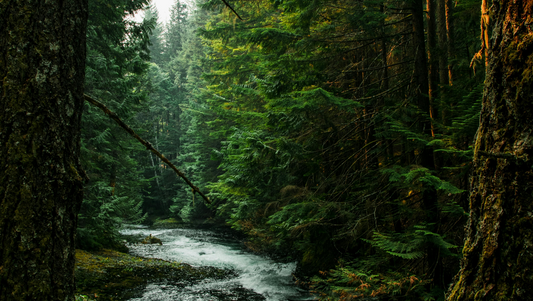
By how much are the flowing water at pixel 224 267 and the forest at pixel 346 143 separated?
3.58ft

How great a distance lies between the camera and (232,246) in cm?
1559

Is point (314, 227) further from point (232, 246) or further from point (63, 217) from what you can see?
point (232, 246)

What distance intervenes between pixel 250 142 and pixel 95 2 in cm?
761

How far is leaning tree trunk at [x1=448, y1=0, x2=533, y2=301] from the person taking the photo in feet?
4.33

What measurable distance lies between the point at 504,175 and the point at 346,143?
5.54 m

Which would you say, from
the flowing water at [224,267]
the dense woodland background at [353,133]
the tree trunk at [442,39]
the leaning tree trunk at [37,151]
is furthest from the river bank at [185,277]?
the tree trunk at [442,39]

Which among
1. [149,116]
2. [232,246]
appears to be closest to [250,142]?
[232,246]

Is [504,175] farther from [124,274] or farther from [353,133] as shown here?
[124,274]

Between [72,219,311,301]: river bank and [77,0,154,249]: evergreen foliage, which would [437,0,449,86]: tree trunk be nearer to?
[72,219,311,301]: river bank

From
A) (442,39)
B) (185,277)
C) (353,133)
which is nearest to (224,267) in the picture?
(185,277)

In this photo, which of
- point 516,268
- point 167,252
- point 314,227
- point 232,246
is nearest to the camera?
point 516,268

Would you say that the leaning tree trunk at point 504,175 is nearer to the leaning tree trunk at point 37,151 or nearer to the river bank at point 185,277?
the leaning tree trunk at point 37,151

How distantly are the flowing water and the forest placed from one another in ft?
3.58

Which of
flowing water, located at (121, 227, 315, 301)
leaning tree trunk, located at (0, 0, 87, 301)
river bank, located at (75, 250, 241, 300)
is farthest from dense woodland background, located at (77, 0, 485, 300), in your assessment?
leaning tree trunk, located at (0, 0, 87, 301)
